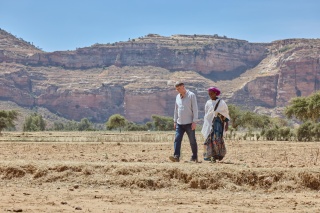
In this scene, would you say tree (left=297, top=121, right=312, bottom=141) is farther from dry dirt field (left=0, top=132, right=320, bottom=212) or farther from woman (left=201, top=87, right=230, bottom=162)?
dry dirt field (left=0, top=132, right=320, bottom=212)

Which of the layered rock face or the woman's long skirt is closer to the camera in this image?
the woman's long skirt

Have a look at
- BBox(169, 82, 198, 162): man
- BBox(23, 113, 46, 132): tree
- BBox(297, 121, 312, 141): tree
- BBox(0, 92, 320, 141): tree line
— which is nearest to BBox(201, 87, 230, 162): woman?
BBox(169, 82, 198, 162): man

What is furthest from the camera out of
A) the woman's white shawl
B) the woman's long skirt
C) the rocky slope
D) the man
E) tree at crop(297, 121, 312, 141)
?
the rocky slope

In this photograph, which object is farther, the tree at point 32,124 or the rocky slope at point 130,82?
the rocky slope at point 130,82

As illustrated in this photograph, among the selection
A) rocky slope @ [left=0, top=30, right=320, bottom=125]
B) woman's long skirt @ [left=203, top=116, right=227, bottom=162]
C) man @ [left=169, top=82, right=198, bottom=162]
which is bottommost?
woman's long skirt @ [left=203, top=116, right=227, bottom=162]

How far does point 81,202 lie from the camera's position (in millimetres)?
8328

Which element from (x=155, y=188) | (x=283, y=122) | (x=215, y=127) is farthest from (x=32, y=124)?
(x=155, y=188)

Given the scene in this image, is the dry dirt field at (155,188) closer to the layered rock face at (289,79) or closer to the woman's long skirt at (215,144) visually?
the woman's long skirt at (215,144)

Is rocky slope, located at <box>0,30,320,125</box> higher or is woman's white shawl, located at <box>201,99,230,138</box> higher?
rocky slope, located at <box>0,30,320,125</box>

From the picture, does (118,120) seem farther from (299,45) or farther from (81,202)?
(299,45)

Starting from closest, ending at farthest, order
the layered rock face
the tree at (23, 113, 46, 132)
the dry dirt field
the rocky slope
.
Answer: the dry dirt field < the tree at (23, 113, 46, 132) < the rocky slope < the layered rock face

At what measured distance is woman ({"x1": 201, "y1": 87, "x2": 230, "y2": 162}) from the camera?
42.4ft

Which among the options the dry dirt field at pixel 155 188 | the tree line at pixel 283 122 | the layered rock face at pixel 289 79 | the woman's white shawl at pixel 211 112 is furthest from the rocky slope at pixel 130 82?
the dry dirt field at pixel 155 188

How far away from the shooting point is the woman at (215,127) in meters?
12.9
